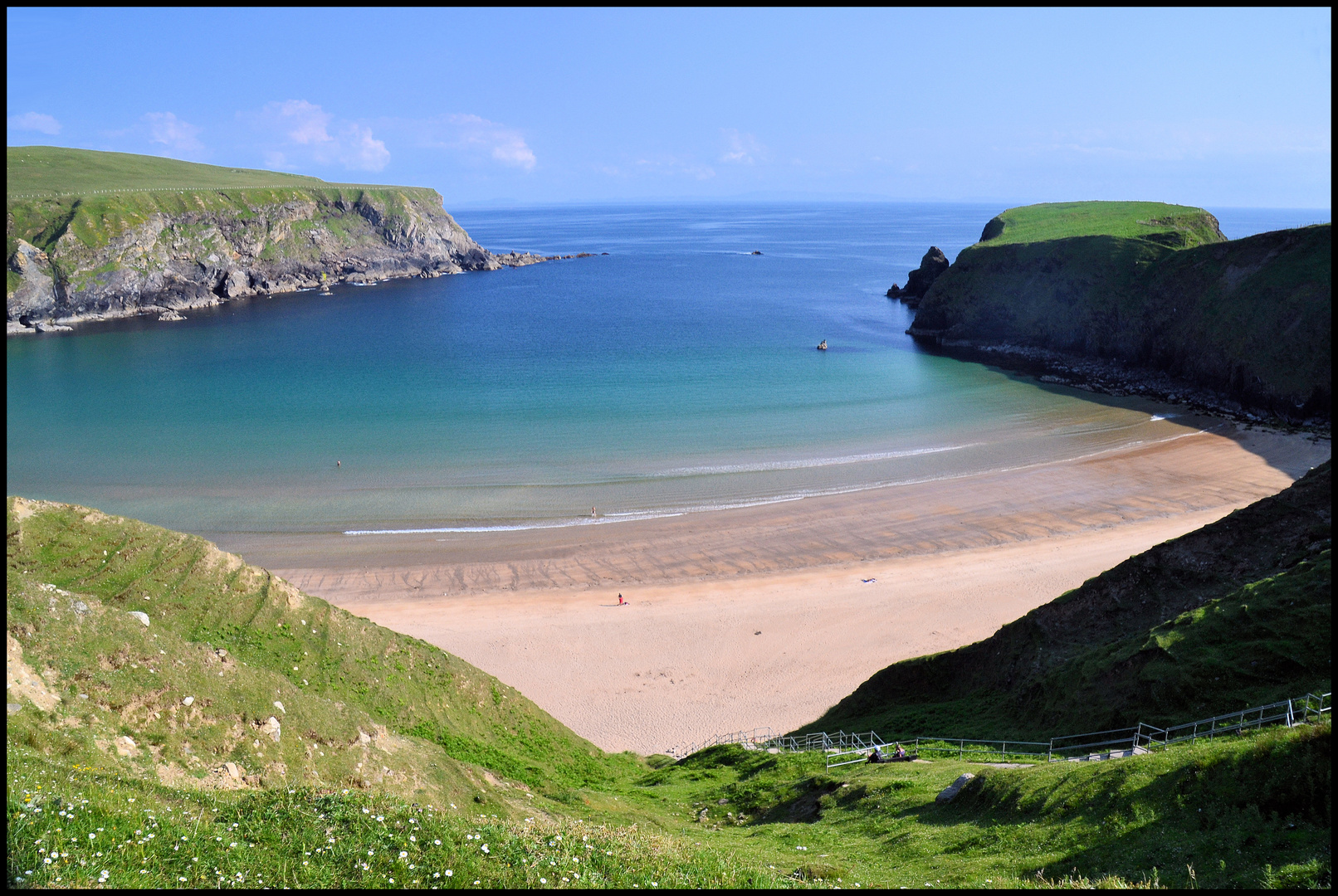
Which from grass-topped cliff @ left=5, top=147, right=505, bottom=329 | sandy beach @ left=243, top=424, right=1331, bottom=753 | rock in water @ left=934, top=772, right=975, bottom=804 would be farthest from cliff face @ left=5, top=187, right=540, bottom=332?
rock in water @ left=934, top=772, right=975, bottom=804

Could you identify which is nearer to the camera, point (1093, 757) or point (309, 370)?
point (1093, 757)

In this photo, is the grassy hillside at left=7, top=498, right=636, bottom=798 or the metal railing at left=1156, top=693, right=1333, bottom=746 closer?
the grassy hillside at left=7, top=498, right=636, bottom=798

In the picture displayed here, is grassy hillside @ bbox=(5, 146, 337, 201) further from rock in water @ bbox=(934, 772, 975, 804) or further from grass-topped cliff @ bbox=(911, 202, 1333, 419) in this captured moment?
rock in water @ bbox=(934, 772, 975, 804)

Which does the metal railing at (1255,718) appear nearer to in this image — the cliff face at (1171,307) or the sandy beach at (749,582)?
the sandy beach at (749,582)

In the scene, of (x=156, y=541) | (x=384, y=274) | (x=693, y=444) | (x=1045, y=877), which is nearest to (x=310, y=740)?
(x=156, y=541)

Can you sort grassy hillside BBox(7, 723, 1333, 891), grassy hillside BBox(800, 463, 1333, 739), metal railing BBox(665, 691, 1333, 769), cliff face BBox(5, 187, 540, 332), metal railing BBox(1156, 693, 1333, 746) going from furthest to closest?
1. cliff face BBox(5, 187, 540, 332)
2. grassy hillside BBox(800, 463, 1333, 739)
3. metal railing BBox(665, 691, 1333, 769)
4. metal railing BBox(1156, 693, 1333, 746)
5. grassy hillside BBox(7, 723, 1333, 891)

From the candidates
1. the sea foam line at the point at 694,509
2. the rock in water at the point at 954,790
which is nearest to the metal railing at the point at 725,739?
the rock in water at the point at 954,790

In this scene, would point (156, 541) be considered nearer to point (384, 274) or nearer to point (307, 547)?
point (307, 547)

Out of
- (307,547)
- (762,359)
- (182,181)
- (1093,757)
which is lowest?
(307,547)
